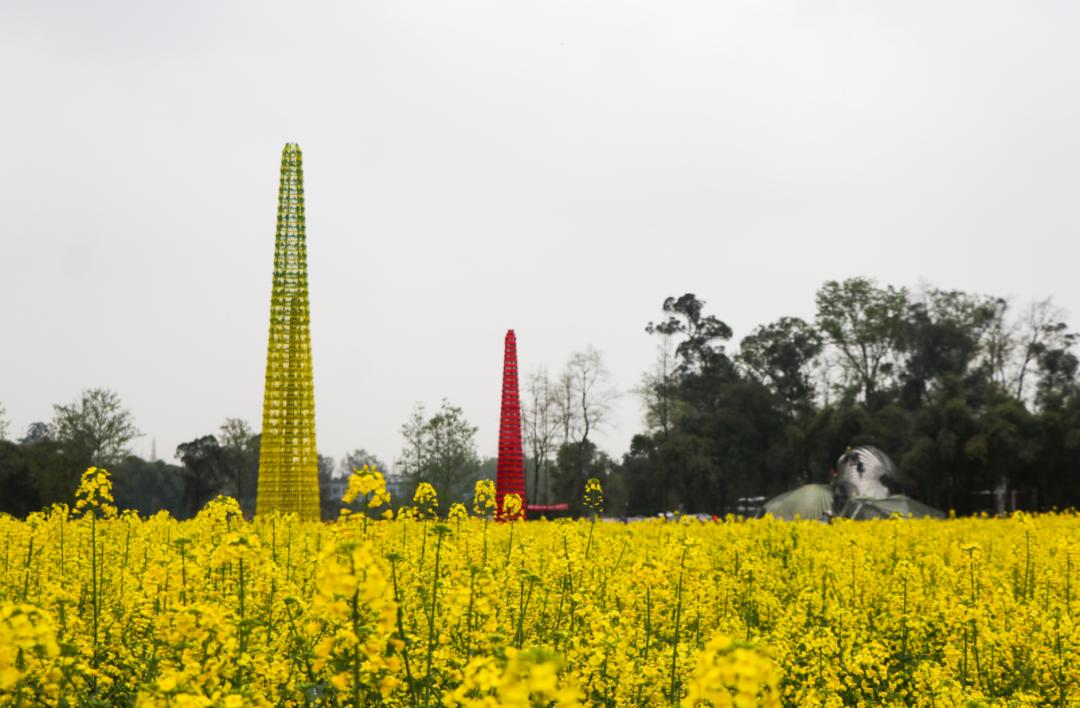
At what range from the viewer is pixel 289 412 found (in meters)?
19.8

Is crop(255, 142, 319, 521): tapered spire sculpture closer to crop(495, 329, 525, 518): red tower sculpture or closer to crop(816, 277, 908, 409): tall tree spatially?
crop(495, 329, 525, 518): red tower sculpture

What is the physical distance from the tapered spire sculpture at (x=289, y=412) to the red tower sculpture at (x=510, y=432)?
25.0ft

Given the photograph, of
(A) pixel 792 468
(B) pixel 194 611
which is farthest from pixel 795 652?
(A) pixel 792 468

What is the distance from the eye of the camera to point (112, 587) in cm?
798

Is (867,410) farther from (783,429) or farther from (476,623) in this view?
(476,623)

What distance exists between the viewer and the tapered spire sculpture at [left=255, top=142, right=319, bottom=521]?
773 inches

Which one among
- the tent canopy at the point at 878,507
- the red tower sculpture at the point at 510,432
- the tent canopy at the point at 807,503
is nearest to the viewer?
the red tower sculpture at the point at 510,432

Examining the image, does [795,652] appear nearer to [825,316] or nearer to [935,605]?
[935,605]

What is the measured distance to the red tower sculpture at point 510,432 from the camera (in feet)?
88.3

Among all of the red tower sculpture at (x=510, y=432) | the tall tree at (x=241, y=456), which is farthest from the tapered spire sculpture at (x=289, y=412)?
the tall tree at (x=241, y=456)

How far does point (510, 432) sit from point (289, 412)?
832 cm

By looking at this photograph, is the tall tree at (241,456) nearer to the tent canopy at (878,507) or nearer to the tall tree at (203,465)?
the tall tree at (203,465)

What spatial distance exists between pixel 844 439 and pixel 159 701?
138ft

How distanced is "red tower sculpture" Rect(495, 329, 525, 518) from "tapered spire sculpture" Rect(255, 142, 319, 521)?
7.62 metres
